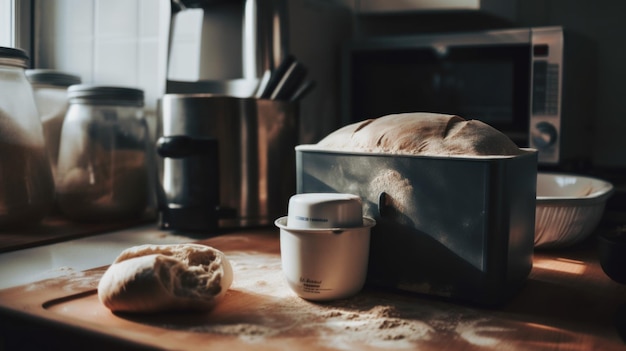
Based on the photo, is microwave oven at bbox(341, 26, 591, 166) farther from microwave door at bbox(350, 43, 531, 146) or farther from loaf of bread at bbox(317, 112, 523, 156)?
loaf of bread at bbox(317, 112, 523, 156)

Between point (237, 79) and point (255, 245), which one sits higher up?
point (237, 79)

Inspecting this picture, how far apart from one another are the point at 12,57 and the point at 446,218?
0.76m

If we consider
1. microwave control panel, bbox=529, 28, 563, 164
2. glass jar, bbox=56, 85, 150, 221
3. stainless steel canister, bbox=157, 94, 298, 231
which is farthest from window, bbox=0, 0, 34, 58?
microwave control panel, bbox=529, 28, 563, 164

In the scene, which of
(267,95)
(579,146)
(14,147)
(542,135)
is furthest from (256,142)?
(579,146)

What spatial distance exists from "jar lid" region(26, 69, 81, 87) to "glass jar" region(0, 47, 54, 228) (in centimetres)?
16

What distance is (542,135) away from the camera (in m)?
1.10

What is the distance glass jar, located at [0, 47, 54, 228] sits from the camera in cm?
100

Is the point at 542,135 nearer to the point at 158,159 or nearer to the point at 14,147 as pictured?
the point at 158,159

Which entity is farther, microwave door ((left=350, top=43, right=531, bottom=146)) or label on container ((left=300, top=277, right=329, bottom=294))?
microwave door ((left=350, top=43, right=531, bottom=146))

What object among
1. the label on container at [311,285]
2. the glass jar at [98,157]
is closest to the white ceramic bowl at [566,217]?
the label on container at [311,285]

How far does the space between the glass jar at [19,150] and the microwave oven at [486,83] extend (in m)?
0.60

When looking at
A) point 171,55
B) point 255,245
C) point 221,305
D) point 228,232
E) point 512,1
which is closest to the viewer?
point 221,305

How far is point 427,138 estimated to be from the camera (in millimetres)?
681

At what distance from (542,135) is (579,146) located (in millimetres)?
149
